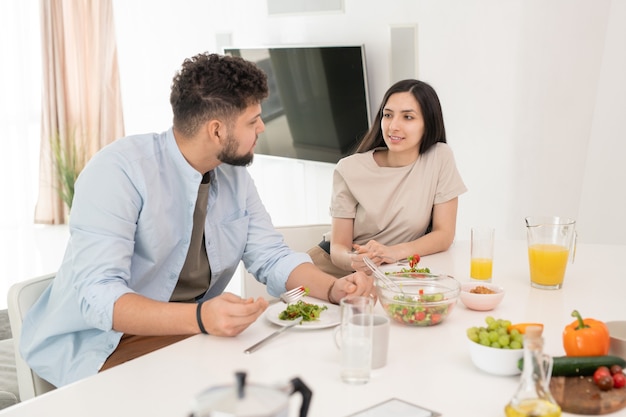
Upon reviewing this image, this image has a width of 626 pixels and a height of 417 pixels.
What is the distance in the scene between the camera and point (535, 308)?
1.71m

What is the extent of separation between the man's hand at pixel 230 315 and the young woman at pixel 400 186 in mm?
1080

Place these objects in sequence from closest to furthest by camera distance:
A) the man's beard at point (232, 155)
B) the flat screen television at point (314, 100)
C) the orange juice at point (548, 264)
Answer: the orange juice at point (548, 264) → the man's beard at point (232, 155) → the flat screen television at point (314, 100)

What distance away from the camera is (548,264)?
1853 mm

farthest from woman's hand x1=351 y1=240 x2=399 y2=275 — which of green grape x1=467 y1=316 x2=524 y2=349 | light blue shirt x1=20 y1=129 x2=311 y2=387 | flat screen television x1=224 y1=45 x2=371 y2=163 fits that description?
flat screen television x1=224 y1=45 x2=371 y2=163

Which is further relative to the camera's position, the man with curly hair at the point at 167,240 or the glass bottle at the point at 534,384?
the man with curly hair at the point at 167,240

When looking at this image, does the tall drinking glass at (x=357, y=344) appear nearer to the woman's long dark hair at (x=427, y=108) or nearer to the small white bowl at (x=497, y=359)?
the small white bowl at (x=497, y=359)

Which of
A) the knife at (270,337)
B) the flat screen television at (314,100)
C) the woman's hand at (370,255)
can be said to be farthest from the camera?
the flat screen television at (314,100)

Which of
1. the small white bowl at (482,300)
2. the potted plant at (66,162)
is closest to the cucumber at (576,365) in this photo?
the small white bowl at (482,300)

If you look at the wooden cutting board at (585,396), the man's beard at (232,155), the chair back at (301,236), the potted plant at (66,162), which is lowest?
the potted plant at (66,162)

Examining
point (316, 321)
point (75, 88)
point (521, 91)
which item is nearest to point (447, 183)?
point (521, 91)

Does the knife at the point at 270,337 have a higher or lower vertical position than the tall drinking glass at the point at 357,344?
lower

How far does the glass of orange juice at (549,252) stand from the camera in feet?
6.08

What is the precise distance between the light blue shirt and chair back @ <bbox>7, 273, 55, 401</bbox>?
21mm

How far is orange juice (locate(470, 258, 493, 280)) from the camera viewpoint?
1.93 m
